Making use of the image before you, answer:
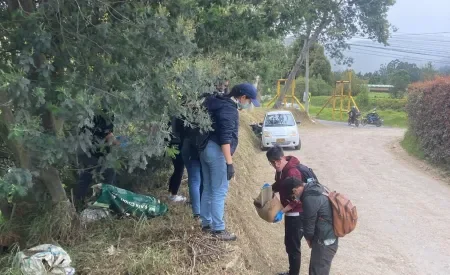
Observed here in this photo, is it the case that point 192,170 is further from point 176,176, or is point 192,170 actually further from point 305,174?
point 305,174

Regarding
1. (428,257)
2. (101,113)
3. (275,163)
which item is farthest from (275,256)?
(101,113)

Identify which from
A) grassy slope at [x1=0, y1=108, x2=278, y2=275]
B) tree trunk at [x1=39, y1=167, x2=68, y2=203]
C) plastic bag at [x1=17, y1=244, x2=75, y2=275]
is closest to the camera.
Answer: plastic bag at [x1=17, y1=244, x2=75, y2=275]

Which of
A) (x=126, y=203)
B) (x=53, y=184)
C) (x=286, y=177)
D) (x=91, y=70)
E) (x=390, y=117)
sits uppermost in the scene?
(x=91, y=70)

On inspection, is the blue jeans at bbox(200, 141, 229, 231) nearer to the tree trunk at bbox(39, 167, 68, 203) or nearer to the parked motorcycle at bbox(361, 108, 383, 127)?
the tree trunk at bbox(39, 167, 68, 203)

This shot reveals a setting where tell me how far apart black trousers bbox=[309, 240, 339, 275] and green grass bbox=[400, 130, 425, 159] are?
13381mm

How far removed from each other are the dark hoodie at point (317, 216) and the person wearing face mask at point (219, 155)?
841mm

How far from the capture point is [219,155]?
17.9 feet

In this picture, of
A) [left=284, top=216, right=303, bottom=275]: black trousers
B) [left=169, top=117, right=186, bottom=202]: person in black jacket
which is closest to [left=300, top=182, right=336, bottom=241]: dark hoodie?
[left=284, top=216, right=303, bottom=275]: black trousers

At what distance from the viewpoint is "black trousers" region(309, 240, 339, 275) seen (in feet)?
17.3

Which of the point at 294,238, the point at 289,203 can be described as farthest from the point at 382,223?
the point at 289,203

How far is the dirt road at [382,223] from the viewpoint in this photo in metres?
7.17

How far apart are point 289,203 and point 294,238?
46cm

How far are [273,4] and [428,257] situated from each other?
4378 millimetres

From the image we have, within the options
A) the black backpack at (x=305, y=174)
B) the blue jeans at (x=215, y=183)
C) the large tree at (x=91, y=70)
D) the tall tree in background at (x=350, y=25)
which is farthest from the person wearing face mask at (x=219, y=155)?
the tall tree in background at (x=350, y=25)
